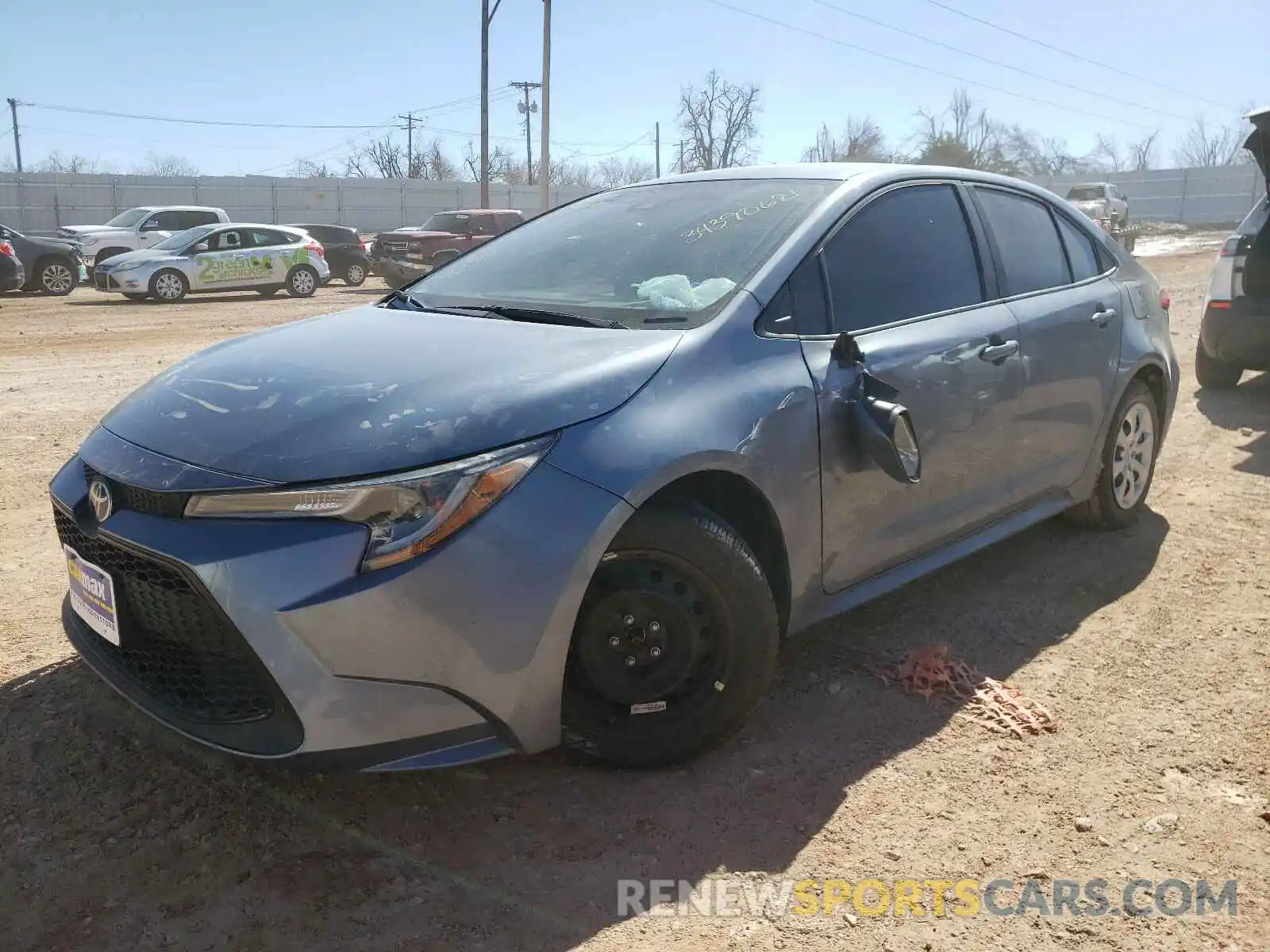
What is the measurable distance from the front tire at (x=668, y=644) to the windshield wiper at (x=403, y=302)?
1336 mm

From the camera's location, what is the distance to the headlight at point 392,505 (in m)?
2.31

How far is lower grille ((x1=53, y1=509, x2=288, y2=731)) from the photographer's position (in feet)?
7.67

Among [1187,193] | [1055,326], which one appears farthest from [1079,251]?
[1187,193]

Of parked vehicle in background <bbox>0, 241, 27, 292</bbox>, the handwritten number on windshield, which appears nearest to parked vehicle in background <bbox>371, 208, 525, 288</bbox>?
parked vehicle in background <bbox>0, 241, 27, 292</bbox>

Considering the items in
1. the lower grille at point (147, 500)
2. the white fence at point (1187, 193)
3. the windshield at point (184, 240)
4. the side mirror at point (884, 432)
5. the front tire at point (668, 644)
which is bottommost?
the front tire at point (668, 644)

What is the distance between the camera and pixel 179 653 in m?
2.48

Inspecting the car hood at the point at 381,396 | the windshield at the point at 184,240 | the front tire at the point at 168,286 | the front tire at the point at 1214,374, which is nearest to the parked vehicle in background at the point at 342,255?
the windshield at the point at 184,240

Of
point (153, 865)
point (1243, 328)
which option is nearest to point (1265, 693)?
point (153, 865)

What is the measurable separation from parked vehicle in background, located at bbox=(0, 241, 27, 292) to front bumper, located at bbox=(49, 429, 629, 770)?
17022mm

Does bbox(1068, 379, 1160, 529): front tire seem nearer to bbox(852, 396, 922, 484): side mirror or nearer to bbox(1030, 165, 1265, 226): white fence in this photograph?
bbox(852, 396, 922, 484): side mirror

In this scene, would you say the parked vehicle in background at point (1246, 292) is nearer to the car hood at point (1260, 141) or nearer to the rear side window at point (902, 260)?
the car hood at point (1260, 141)

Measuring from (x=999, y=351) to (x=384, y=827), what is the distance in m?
2.57

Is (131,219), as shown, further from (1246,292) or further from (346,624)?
(346,624)

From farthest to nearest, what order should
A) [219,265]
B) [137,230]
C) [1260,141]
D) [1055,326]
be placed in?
[137,230] → [219,265] → [1260,141] → [1055,326]
